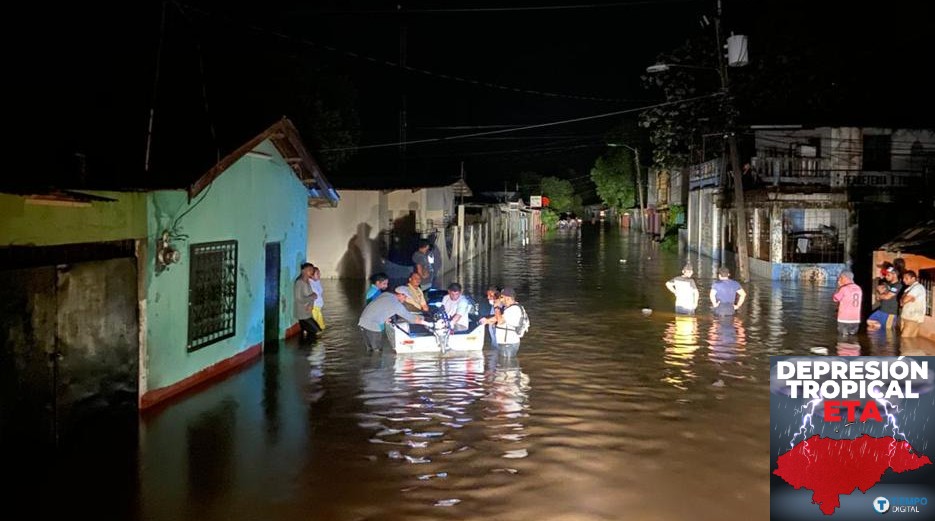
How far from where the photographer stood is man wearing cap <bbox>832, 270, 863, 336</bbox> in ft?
52.6

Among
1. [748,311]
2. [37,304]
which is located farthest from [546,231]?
[37,304]

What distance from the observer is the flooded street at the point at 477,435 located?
7289 mm

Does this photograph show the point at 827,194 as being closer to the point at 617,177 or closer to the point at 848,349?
the point at 848,349

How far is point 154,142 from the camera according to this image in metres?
11.5

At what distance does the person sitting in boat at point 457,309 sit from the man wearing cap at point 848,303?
7793 millimetres

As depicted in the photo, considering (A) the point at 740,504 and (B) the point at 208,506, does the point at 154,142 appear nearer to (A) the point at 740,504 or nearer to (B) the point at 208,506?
(B) the point at 208,506

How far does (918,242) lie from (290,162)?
13028 millimetres

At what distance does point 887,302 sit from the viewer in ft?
55.0

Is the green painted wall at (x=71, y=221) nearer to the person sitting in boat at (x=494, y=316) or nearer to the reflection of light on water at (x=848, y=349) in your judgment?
the person sitting in boat at (x=494, y=316)

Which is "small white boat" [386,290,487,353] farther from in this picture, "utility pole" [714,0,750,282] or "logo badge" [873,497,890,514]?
"utility pole" [714,0,750,282]

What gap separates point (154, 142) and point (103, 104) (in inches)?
63.3

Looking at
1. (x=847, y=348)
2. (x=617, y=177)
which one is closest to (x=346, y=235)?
(x=847, y=348)

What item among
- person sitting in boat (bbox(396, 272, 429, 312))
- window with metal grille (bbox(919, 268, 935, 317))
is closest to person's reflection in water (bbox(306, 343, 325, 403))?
person sitting in boat (bbox(396, 272, 429, 312))

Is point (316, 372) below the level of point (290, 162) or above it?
below
